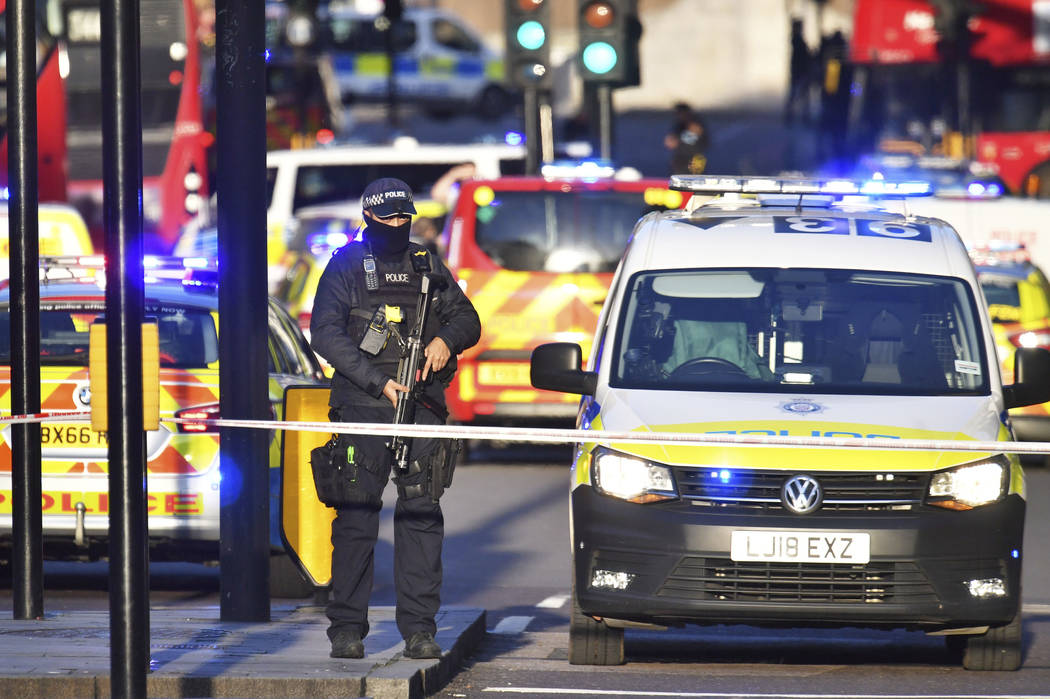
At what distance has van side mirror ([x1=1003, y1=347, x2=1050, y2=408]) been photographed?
8.28 m

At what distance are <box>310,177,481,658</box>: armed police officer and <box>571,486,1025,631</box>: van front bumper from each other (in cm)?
74

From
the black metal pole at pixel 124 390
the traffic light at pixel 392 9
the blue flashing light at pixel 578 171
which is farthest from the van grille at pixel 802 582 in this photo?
the traffic light at pixel 392 9

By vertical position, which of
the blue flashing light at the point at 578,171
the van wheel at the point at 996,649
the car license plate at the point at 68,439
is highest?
the blue flashing light at the point at 578,171

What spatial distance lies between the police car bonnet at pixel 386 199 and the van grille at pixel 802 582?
1626mm

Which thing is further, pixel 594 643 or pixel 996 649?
pixel 594 643

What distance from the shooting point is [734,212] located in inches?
376

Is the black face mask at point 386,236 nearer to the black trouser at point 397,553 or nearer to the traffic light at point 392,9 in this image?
the black trouser at point 397,553

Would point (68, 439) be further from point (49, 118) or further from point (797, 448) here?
point (49, 118)

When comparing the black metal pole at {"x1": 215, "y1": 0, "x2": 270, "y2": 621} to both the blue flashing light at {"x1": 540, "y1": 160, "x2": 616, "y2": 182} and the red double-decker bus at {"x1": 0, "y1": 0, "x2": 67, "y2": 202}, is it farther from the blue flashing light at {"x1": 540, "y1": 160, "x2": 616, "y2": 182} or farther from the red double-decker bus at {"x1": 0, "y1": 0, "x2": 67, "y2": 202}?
the red double-decker bus at {"x1": 0, "y1": 0, "x2": 67, "y2": 202}

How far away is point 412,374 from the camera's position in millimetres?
7629

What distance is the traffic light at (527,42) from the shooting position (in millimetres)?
17422

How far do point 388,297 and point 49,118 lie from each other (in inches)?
729

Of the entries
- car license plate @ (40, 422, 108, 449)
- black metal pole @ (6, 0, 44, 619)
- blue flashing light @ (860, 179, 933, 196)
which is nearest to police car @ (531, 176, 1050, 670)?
blue flashing light @ (860, 179, 933, 196)

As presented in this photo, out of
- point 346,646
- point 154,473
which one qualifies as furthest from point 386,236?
point 154,473
